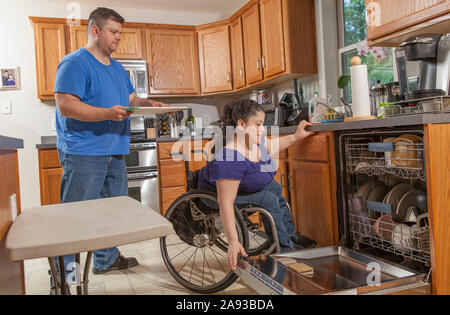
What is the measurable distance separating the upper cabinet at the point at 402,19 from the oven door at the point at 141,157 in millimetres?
2194

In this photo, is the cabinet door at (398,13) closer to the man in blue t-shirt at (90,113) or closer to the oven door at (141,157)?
the man in blue t-shirt at (90,113)

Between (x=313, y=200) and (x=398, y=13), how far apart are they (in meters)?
1.02

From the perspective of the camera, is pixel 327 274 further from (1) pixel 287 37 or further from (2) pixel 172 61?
(2) pixel 172 61

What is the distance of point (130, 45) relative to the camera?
3926 mm

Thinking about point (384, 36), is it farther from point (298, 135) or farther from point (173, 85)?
point (173, 85)

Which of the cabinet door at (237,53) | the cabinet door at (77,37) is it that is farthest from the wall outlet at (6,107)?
the cabinet door at (237,53)

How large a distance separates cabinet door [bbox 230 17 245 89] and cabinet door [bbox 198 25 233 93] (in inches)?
2.4

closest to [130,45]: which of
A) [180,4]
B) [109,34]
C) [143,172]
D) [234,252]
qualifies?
[180,4]

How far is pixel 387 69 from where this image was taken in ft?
8.42

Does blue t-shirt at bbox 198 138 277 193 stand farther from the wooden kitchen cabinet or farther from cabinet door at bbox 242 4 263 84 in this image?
cabinet door at bbox 242 4 263 84

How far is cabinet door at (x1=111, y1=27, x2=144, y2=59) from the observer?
3895 mm

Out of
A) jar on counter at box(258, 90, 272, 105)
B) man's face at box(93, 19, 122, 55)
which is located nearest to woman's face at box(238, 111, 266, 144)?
man's face at box(93, 19, 122, 55)

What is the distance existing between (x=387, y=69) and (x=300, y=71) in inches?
28.5
